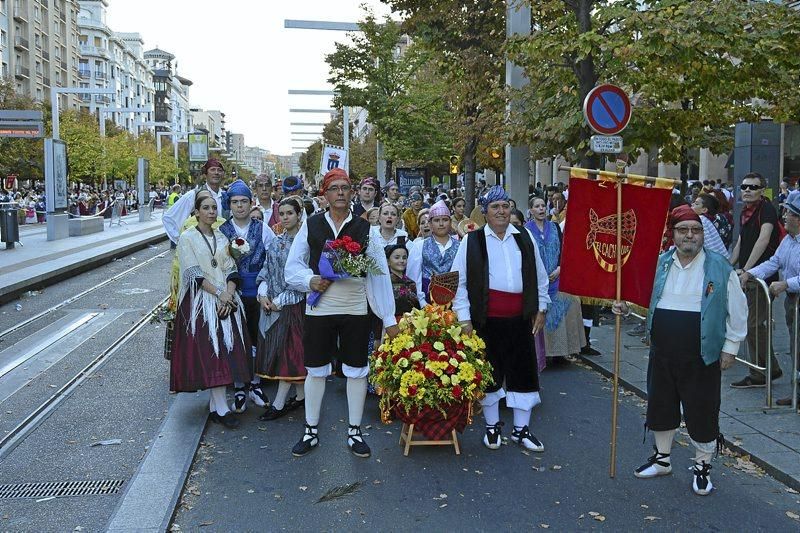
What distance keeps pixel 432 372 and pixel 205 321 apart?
1.98 m

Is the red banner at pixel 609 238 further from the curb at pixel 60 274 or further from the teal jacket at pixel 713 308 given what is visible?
the curb at pixel 60 274

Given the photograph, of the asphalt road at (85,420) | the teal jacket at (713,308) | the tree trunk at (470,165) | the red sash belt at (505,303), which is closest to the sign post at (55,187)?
the tree trunk at (470,165)

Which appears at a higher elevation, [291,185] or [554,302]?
[291,185]

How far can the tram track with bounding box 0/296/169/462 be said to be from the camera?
6.36 meters

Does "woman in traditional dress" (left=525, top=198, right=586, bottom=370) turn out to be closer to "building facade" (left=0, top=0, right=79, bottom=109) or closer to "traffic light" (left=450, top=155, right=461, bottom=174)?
"traffic light" (left=450, top=155, right=461, bottom=174)

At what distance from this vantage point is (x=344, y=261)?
5.52 m

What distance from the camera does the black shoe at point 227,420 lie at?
6691 millimetres

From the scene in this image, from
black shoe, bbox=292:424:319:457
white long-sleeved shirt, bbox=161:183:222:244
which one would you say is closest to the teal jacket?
black shoe, bbox=292:424:319:457

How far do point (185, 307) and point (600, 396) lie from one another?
3906 mm

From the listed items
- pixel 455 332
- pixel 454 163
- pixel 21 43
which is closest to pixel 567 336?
pixel 455 332

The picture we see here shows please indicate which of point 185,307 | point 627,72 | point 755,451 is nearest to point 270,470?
point 185,307

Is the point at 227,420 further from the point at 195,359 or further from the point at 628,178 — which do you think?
the point at 628,178

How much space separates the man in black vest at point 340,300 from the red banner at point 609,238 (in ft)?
4.33

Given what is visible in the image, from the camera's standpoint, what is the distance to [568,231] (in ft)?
18.8
